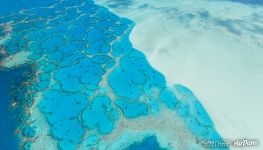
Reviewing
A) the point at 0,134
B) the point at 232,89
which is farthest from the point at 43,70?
the point at 232,89

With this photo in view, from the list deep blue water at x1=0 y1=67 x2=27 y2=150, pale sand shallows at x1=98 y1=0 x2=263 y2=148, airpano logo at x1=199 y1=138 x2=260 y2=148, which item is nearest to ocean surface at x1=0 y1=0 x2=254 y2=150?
deep blue water at x1=0 y1=67 x2=27 y2=150

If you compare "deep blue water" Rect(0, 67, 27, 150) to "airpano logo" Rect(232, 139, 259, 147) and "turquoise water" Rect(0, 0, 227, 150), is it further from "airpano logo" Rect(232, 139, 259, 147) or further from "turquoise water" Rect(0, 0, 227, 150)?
"airpano logo" Rect(232, 139, 259, 147)

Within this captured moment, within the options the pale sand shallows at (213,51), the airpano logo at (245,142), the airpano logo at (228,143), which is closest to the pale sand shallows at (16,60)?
the pale sand shallows at (213,51)

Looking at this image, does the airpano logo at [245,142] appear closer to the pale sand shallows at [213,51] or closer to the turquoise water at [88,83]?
the pale sand shallows at [213,51]

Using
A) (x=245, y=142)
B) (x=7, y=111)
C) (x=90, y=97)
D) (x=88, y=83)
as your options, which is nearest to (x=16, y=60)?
(x=7, y=111)

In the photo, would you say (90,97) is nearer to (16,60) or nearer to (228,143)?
(16,60)

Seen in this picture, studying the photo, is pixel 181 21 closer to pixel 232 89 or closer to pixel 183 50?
pixel 183 50
